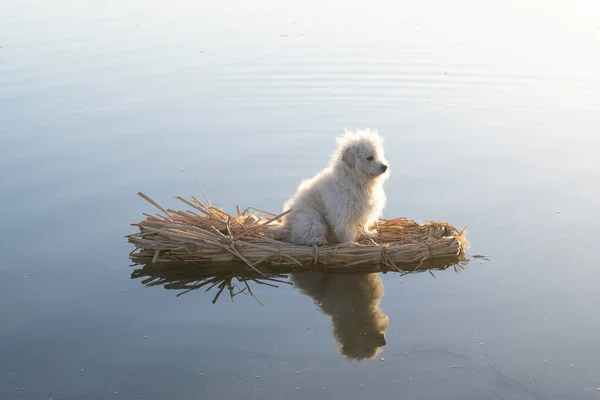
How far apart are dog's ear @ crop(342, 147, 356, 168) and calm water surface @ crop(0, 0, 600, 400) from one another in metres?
1.09

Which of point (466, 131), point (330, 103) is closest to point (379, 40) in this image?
point (330, 103)

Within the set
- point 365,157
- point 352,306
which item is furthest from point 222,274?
point 365,157

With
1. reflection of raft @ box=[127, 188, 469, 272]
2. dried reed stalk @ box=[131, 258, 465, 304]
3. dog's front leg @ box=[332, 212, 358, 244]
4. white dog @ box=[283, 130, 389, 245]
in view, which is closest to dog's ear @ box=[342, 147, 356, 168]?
white dog @ box=[283, 130, 389, 245]

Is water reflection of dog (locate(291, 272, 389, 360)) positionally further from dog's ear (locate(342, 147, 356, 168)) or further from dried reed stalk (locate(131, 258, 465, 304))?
dog's ear (locate(342, 147, 356, 168))

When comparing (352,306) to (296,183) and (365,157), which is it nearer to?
(365,157)

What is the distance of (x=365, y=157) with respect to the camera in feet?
23.6

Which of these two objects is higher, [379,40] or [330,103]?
[379,40]

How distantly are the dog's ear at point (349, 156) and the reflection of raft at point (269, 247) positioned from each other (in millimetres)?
784

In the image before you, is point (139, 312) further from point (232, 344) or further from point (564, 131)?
point (564, 131)

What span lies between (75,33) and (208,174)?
8947 millimetres

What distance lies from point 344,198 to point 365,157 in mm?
441

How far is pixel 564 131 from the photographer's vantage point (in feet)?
35.5

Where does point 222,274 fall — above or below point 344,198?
below

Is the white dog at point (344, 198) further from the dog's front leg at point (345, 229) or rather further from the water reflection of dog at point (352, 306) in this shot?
the water reflection of dog at point (352, 306)
